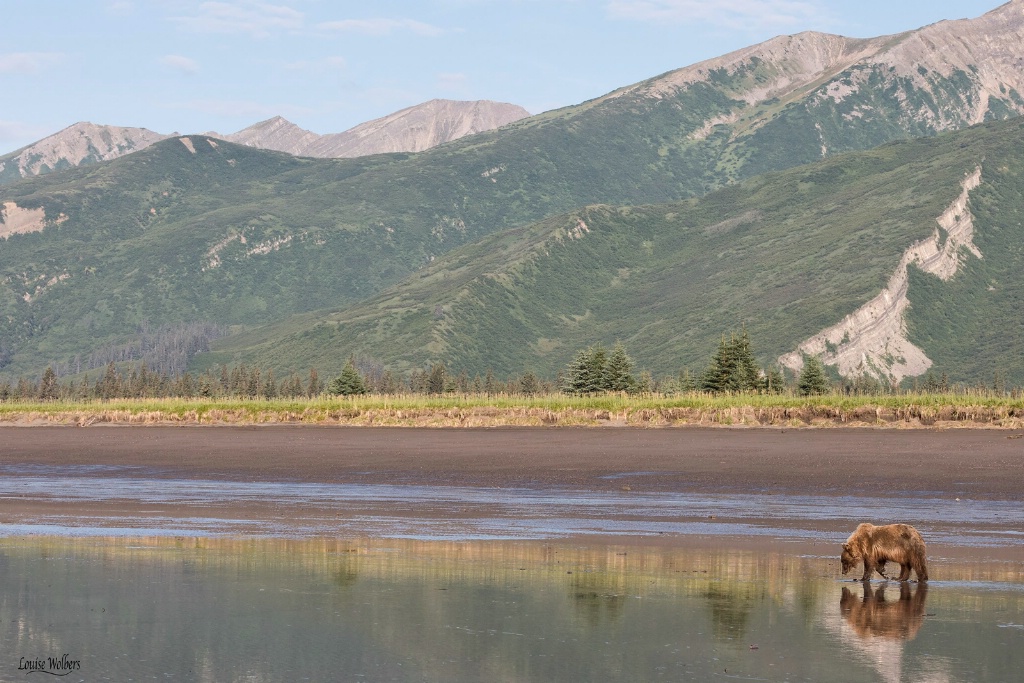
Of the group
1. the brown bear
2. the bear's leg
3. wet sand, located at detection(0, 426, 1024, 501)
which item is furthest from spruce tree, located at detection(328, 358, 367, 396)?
the bear's leg

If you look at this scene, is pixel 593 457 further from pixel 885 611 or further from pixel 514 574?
pixel 885 611

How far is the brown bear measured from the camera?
21.4 meters

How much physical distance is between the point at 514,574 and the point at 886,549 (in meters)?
6.05

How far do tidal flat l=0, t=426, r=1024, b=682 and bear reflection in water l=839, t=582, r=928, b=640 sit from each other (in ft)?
0.22

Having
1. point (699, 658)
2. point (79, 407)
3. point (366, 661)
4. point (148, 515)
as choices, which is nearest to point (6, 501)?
point (148, 515)

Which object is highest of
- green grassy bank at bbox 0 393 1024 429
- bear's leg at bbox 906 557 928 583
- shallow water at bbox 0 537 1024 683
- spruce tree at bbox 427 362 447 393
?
spruce tree at bbox 427 362 447 393

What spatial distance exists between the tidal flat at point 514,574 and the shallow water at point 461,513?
5.4 inches

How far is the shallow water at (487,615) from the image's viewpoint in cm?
1592

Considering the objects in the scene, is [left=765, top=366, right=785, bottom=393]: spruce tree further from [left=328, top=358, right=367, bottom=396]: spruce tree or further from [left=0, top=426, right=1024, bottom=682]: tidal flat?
[left=0, top=426, right=1024, bottom=682]: tidal flat

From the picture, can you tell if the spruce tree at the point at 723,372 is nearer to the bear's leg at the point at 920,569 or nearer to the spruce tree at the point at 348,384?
the spruce tree at the point at 348,384

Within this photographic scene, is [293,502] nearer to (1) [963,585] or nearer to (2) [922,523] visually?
(2) [922,523]

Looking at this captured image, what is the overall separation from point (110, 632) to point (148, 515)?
1343 cm

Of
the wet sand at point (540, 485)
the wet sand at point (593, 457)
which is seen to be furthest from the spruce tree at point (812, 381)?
the wet sand at point (540, 485)

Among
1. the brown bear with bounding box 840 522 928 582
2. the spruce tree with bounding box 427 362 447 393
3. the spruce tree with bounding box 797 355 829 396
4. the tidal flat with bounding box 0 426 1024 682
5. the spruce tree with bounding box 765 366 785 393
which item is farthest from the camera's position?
the spruce tree with bounding box 427 362 447 393
